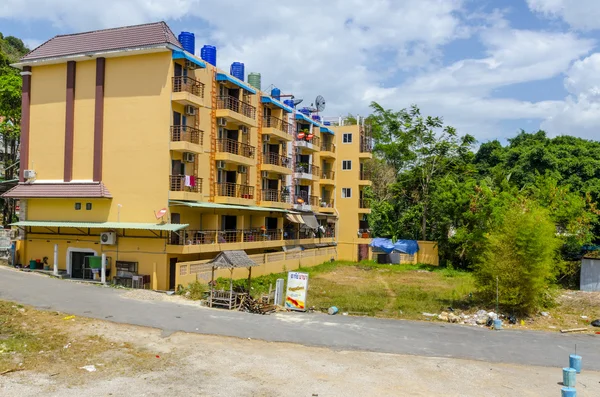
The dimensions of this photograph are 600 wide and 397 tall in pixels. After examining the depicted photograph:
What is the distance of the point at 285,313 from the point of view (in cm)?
2127

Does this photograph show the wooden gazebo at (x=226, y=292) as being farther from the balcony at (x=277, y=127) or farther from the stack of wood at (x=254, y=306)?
the balcony at (x=277, y=127)

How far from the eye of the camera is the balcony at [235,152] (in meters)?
32.0

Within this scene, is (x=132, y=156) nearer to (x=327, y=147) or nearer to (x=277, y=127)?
(x=277, y=127)

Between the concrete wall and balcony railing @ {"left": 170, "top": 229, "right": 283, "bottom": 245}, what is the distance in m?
20.8

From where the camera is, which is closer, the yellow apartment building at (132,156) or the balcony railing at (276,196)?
the yellow apartment building at (132,156)

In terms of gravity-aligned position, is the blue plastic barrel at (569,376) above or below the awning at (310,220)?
below

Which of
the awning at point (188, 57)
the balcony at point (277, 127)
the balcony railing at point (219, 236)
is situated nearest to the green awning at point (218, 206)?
the balcony railing at point (219, 236)

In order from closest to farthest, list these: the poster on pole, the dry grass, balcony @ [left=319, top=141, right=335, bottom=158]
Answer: the dry grass < the poster on pole < balcony @ [left=319, top=141, right=335, bottom=158]

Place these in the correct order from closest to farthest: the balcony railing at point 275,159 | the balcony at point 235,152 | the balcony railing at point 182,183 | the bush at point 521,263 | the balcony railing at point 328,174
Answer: the bush at point 521,263
the balcony railing at point 182,183
the balcony at point 235,152
the balcony railing at point 275,159
the balcony railing at point 328,174

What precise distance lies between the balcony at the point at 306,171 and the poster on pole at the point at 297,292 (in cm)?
2281

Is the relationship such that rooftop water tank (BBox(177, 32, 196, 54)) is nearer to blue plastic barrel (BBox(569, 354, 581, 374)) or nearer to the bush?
the bush

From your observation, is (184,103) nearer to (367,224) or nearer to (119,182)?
(119,182)

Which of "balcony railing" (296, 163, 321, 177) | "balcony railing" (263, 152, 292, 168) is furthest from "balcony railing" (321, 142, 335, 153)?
"balcony railing" (263, 152, 292, 168)

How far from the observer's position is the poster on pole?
71.4 feet
